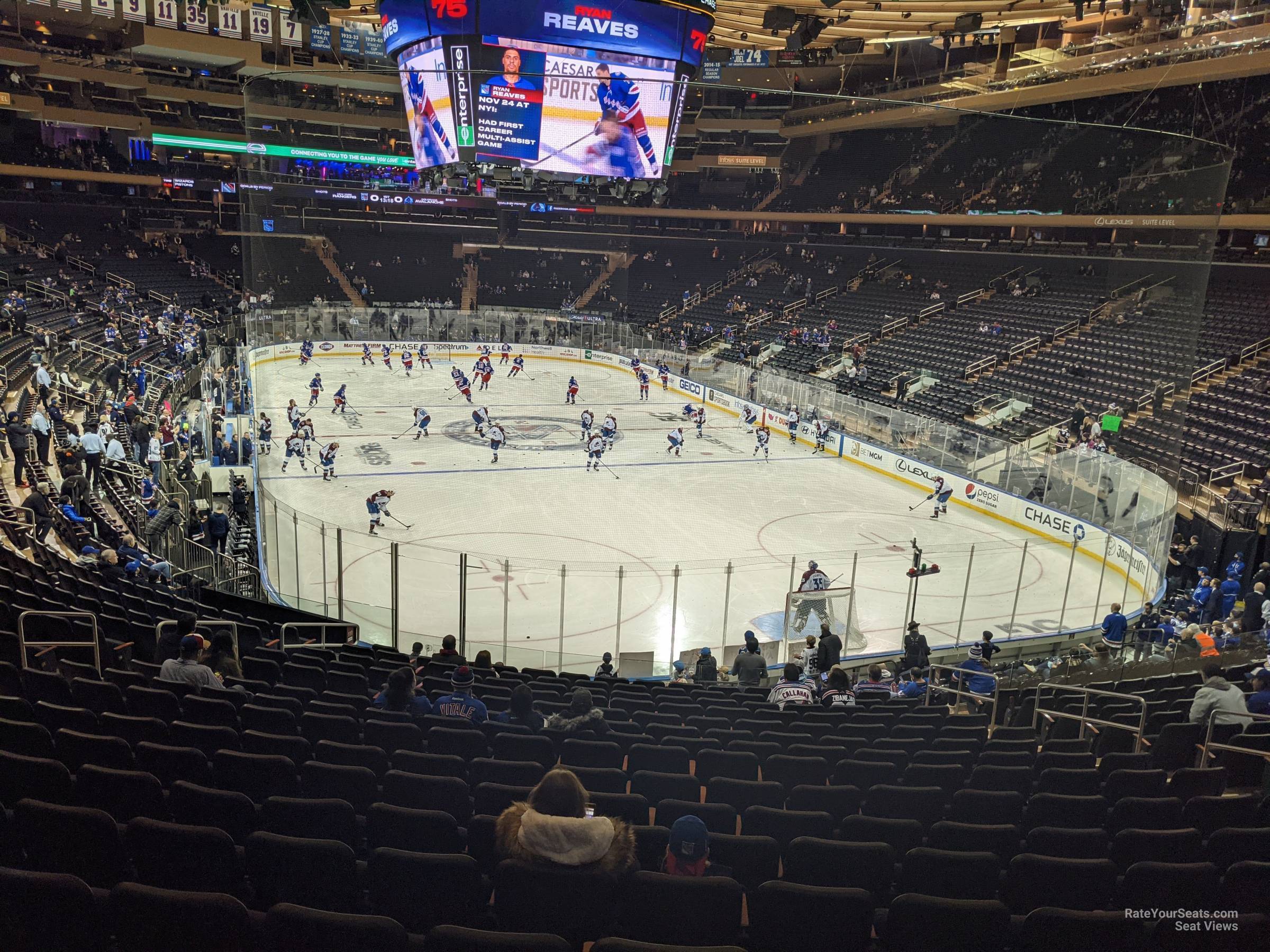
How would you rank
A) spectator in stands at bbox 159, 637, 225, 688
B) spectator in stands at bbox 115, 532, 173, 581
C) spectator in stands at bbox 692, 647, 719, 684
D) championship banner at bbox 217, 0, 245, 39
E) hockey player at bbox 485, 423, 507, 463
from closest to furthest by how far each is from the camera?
spectator in stands at bbox 159, 637, 225, 688 → spectator in stands at bbox 692, 647, 719, 684 → spectator in stands at bbox 115, 532, 173, 581 → hockey player at bbox 485, 423, 507, 463 → championship banner at bbox 217, 0, 245, 39

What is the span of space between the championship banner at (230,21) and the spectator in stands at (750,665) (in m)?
38.8

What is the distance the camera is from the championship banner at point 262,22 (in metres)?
37.5

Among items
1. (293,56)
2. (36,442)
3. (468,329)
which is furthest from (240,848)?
(293,56)

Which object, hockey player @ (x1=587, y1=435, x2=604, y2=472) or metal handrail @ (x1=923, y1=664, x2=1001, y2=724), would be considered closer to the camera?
metal handrail @ (x1=923, y1=664, x2=1001, y2=724)

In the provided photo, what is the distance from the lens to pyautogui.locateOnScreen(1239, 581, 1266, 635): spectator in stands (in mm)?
13273

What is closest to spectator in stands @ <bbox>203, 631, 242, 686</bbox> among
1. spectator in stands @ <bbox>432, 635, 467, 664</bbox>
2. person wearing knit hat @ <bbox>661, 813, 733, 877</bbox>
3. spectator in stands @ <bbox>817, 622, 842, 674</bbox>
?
spectator in stands @ <bbox>432, 635, 467, 664</bbox>

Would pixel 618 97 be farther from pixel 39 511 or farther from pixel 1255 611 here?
pixel 1255 611

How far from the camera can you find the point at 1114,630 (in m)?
13.6

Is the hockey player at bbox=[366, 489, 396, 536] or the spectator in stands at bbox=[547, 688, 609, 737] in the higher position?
the spectator in stands at bbox=[547, 688, 609, 737]

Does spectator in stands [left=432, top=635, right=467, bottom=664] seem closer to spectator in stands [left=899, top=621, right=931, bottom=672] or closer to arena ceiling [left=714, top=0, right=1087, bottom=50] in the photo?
spectator in stands [left=899, top=621, right=931, bottom=672]

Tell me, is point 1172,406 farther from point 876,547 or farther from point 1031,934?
point 1031,934

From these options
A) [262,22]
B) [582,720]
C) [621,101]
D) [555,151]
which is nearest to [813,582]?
[582,720]

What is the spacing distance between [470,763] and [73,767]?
203cm

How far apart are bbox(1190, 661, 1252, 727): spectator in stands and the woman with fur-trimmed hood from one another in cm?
551
